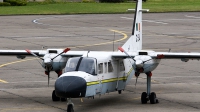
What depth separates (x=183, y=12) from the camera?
247 feet

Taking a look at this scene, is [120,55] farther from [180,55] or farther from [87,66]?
[180,55]

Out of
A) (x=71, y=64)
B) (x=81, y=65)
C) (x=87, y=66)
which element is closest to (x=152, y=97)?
(x=87, y=66)

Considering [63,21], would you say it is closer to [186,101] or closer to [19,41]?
[19,41]

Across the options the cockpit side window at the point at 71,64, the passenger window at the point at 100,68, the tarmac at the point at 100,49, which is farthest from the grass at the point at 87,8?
the cockpit side window at the point at 71,64

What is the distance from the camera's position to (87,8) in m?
79.2

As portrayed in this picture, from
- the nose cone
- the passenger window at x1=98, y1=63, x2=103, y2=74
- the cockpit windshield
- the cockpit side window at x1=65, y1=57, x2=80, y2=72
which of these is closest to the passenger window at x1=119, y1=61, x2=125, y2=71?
the passenger window at x1=98, y1=63, x2=103, y2=74

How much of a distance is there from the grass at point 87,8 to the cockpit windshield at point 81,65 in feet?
156

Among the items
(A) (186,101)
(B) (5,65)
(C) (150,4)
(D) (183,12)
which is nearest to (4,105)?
(A) (186,101)

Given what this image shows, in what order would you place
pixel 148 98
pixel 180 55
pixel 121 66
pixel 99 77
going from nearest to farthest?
1. pixel 99 77
2. pixel 180 55
3. pixel 148 98
4. pixel 121 66

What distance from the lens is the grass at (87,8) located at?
75125 mm

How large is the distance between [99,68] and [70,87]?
108 inches

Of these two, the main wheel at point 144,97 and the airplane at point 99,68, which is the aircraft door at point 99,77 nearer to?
the airplane at point 99,68

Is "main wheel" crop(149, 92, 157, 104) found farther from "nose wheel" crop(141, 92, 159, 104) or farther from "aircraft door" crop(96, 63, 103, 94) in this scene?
"aircraft door" crop(96, 63, 103, 94)

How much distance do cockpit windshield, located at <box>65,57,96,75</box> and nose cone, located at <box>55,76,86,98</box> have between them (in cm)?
113
